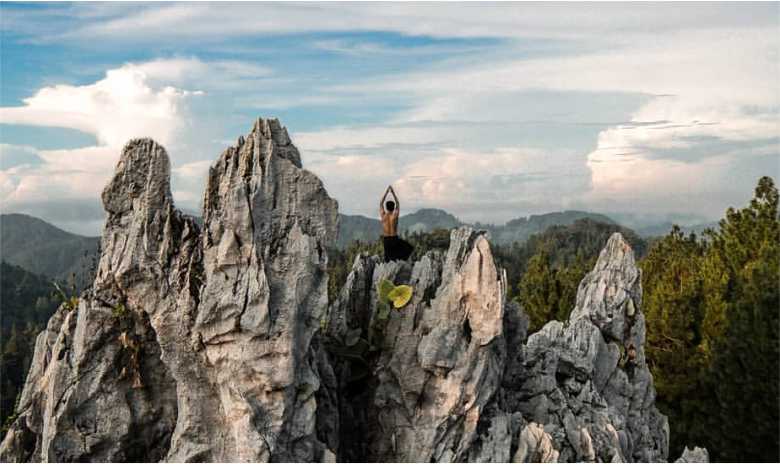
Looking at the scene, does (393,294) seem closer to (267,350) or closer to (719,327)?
(267,350)

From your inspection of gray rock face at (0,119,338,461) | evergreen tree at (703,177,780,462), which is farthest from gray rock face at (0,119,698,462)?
evergreen tree at (703,177,780,462)

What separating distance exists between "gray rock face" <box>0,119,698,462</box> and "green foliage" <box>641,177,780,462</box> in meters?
9.14

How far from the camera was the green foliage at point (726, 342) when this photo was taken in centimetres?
2136

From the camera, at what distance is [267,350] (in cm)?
1077

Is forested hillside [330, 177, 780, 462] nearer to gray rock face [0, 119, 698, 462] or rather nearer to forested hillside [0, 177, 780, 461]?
forested hillside [0, 177, 780, 461]

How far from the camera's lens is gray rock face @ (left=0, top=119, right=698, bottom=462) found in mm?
10992

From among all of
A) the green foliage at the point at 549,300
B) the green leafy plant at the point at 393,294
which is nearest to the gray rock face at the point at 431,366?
the green leafy plant at the point at 393,294

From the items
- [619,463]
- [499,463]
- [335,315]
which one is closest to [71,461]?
[335,315]

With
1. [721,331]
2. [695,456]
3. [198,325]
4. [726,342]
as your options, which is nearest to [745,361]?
[726,342]

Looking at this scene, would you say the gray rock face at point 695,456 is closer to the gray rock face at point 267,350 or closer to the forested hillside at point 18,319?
the gray rock face at point 267,350

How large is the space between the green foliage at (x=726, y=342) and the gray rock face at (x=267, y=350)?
9.14 m

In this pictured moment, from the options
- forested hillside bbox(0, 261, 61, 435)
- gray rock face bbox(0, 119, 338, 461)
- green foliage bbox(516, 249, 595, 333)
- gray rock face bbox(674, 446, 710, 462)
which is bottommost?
forested hillside bbox(0, 261, 61, 435)

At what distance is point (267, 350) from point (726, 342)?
16691 millimetres

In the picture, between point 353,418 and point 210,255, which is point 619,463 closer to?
point 353,418
